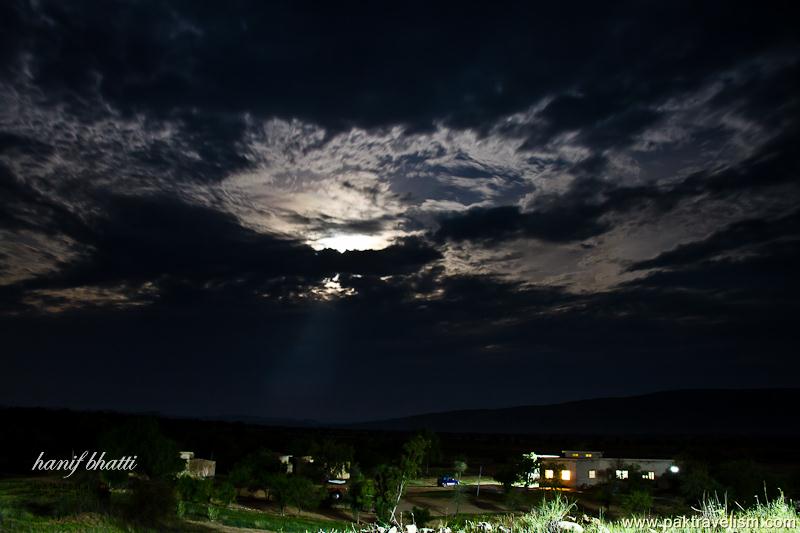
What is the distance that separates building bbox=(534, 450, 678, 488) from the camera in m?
63.5

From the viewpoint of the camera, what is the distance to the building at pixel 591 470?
63469 millimetres

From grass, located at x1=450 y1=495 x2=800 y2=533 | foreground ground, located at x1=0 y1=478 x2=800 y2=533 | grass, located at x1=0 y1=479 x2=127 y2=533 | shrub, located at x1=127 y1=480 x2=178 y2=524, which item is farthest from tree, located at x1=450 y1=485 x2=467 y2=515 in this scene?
grass, located at x1=450 y1=495 x2=800 y2=533

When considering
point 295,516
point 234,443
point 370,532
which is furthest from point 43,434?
point 370,532

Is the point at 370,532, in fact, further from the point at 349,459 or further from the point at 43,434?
the point at 43,434

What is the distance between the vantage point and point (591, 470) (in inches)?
2552

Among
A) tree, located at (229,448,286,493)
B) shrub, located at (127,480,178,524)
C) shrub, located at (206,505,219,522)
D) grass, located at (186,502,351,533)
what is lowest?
grass, located at (186,502,351,533)

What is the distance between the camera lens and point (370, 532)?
732 centimetres

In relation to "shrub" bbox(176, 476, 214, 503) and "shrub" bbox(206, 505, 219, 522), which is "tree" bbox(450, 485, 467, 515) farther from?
"shrub" bbox(206, 505, 219, 522)

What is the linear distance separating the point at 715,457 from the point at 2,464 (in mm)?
77784

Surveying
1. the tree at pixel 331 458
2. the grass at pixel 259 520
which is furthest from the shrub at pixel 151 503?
the tree at pixel 331 458

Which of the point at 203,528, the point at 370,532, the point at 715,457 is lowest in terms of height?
the point at 203,528

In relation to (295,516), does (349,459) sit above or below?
above

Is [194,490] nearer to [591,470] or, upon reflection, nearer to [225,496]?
[225,496]

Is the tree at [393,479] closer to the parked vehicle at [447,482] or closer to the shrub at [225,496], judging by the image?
the shrub at [225,496]
